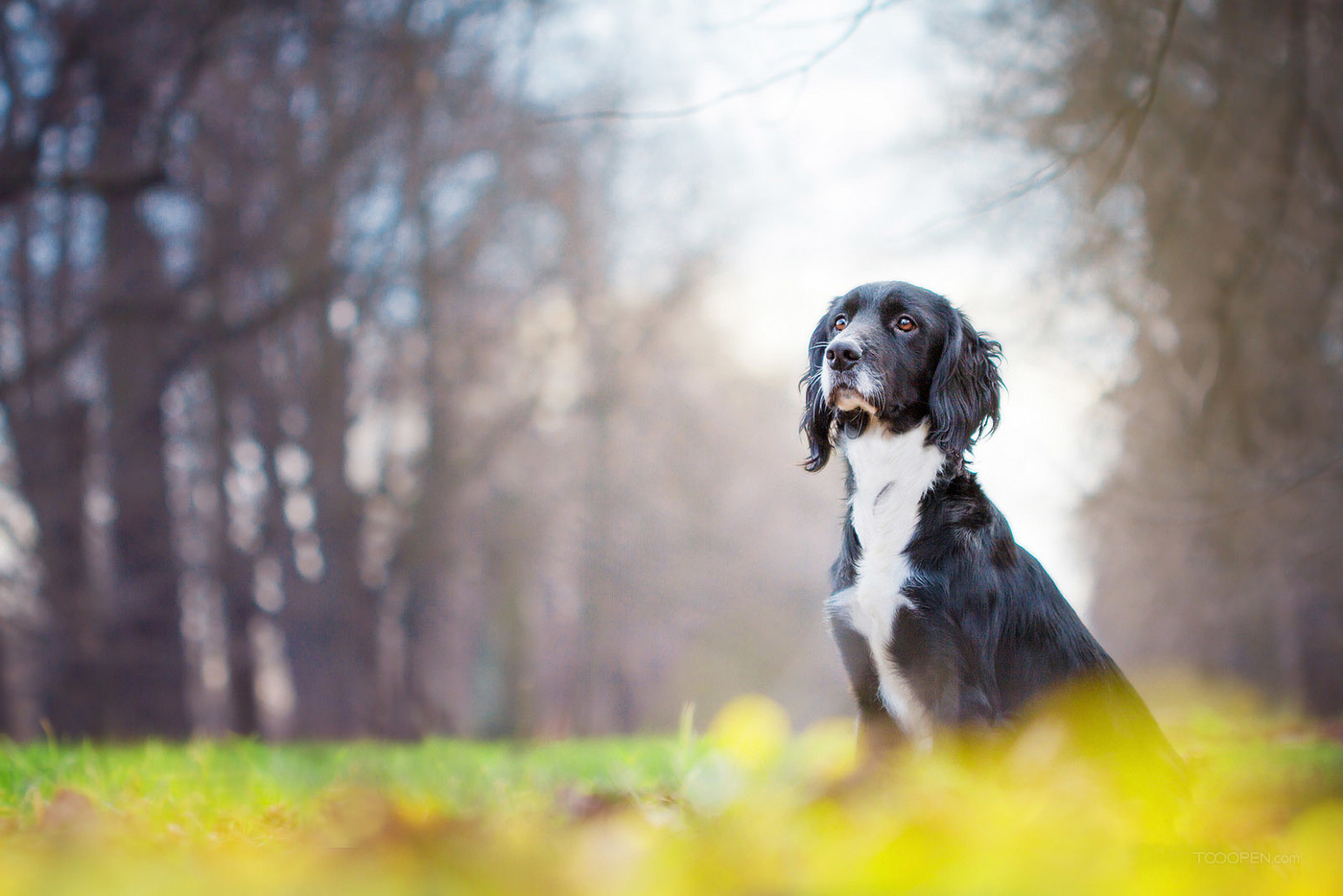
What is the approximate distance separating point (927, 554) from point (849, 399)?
573 millimetres

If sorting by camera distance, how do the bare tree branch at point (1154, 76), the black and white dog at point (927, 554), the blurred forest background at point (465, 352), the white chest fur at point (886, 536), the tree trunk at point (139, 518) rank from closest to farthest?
the black and white dog at point (927, 554), the white chest fur at point (886, 536), the bare tree branch at point (1154, 76), the blurred forest background at point (465, 352), the tree trunk at point (139, 518)

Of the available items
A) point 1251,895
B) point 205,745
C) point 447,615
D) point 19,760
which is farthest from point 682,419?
point 1251,895

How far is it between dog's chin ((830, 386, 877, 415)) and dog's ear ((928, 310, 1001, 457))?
0.21 m

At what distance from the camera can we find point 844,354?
2.74 metres

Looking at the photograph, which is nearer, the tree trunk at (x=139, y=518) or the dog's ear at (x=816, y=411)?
the dog's ear at (x=816, y=411)

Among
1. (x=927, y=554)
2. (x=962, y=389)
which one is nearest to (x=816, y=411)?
(x=962, y=389)

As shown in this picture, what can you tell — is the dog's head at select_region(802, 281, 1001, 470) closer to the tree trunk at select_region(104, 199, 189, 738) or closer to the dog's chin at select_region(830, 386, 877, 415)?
the dog's chin at select_region(830, 386, 877, 415)

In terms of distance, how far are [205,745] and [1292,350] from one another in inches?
369

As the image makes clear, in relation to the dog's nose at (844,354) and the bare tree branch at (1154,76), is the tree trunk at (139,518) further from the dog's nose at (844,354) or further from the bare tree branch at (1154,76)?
the bare tree branch at (1154,76)

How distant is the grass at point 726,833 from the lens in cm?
101

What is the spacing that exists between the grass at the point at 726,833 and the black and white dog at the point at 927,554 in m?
0.21

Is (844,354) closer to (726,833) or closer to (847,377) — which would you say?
(847,377)

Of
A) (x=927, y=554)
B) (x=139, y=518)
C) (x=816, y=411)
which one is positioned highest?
(x=816, y=411)

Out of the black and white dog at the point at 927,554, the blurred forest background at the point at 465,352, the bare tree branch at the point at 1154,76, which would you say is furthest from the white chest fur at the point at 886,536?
the bare tree branch at the point at 1154,76
